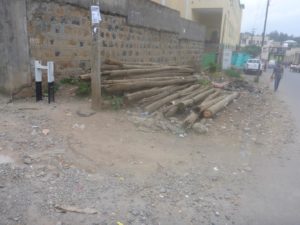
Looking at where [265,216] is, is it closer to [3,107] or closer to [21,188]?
[21,188]

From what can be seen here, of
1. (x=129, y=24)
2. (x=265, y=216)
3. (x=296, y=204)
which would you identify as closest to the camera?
(x=265, y=216)

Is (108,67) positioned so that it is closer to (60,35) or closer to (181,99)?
(60,35)

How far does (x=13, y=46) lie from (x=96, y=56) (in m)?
1.66

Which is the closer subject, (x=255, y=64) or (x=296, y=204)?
(x=296, y=204)

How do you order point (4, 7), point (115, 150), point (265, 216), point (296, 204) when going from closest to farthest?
point (265, 216) < point (296, 204) < point (115, 150) < point (4, 7)

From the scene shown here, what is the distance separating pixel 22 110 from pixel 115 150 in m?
2.23

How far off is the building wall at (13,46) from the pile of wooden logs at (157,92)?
1.42 metres

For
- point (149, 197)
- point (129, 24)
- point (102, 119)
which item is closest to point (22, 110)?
point (102, 119)

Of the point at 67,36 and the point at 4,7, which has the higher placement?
the point at 4,7

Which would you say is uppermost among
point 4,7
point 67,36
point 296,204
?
point 4,7

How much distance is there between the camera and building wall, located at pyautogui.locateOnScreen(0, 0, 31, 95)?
234 inches

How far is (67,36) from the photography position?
7.45m

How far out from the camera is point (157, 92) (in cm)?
771

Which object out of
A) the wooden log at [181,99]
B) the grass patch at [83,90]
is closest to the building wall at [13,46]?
the grass patch at [83,90]
